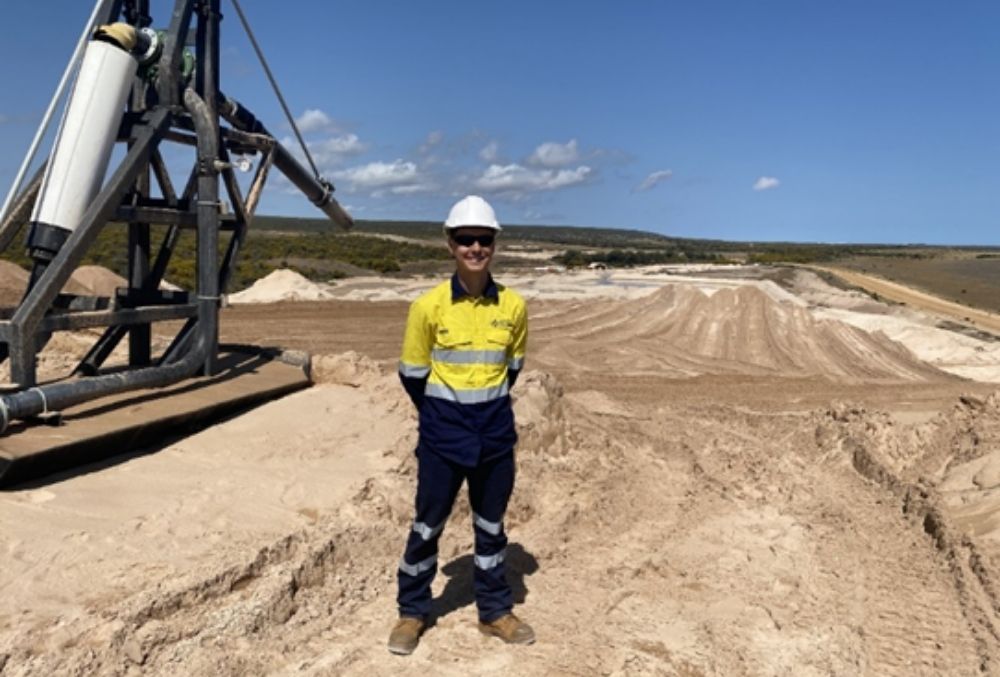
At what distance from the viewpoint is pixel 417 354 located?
13.7 ft

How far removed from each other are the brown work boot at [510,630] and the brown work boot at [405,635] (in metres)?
0.37

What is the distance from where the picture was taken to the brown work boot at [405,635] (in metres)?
4.19

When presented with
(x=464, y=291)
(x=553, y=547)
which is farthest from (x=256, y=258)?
(x=464, y=291)

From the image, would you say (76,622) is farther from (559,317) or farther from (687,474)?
(559,317)

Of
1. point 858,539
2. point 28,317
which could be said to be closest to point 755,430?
point 858,539

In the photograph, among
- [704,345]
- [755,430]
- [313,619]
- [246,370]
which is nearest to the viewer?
[313,619]

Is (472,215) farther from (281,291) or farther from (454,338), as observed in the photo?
(281,291)

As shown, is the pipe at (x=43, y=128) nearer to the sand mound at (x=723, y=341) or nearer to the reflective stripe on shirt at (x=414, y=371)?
the reflective stripe on shirt at (x=414, y=371)

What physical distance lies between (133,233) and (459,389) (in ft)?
16.8

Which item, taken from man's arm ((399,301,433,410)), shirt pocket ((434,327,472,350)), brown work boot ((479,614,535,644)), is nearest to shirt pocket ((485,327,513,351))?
shirt pocket ((434,327,472,350))

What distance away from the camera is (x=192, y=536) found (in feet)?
15.9

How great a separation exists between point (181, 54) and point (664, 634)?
6089mm

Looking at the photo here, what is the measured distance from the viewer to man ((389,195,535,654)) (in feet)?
13.5

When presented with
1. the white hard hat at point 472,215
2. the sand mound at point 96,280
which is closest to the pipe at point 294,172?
the white hard hat at point 472,215
